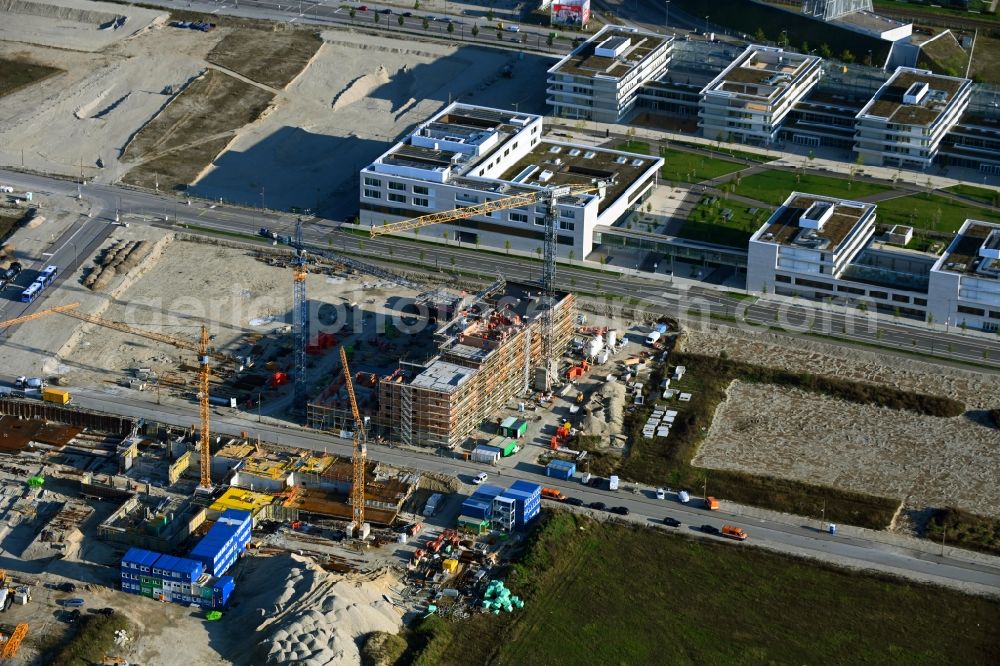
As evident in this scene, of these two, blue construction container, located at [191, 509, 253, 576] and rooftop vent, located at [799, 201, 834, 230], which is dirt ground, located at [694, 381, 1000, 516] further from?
blue construction container, located at [191, 509, 253, 576]

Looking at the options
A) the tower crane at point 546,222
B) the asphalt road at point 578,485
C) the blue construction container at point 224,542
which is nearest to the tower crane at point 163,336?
the asphalt road at point 578,485

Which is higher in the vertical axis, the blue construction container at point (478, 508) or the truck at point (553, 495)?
the blue construction container at point (478, 508)

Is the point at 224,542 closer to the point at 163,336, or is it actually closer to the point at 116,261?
the point at 163,336

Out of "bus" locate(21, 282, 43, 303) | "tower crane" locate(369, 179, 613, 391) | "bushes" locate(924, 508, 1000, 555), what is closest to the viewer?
"bushes" locate(924, 508, 1000, 555)

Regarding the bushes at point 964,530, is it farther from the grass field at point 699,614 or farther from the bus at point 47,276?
the bus at point 47,276

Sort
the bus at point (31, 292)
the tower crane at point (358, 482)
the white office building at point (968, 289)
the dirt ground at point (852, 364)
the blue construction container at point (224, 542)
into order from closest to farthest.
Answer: the blue construction container at point (224, 542) → the tower crane at point (358, 482) → the dirt ground at point (852, 364) → the white office building at point (968, 289) → the bus at point (31, 292)

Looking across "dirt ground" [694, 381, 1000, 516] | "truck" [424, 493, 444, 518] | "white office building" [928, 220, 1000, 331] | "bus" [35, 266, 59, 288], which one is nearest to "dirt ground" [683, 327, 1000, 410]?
"dirt ground" [694, 381, 1000, 516]

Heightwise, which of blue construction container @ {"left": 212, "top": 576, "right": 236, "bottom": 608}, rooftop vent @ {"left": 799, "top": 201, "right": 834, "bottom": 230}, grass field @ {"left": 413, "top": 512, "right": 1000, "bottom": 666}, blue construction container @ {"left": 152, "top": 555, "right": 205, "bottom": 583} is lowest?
grass field @ {"left": 413, "top": 512, "right": 1000, "bottom": 666}

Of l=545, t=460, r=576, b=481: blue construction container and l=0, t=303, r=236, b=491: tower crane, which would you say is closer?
l=545, t=460, r=576, b=481: blue construction container
